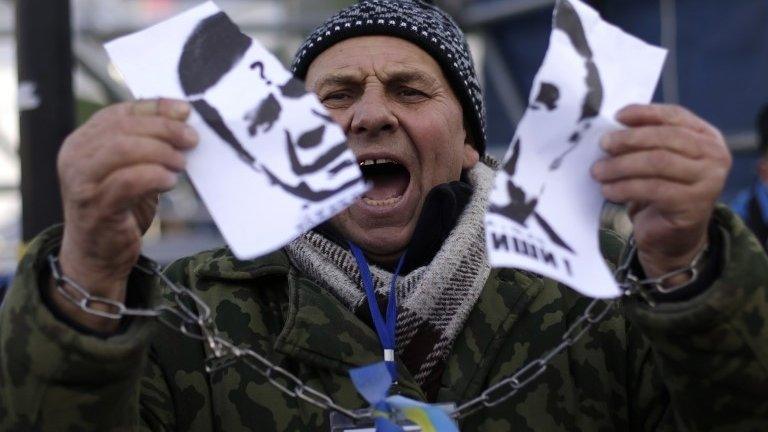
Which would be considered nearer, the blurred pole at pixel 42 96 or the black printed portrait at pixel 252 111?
the black printed portrait at pixel 252 111

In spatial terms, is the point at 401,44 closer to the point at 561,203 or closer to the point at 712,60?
the point at 561,203

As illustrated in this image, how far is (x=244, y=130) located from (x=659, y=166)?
2.15 feet

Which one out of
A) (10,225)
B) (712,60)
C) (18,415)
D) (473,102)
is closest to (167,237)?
(10,225)

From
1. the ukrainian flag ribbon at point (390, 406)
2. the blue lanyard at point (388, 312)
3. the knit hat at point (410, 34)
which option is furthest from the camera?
the knit hat at point (410, 34)

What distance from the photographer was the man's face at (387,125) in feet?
8.81

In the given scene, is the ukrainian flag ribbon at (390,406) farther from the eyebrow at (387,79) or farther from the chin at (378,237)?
the eyebrow at (387,79)

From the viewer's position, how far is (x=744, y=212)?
5.63 meters

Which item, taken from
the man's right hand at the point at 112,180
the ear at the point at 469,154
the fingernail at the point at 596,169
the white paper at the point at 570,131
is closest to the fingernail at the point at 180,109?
the man's right hand at the point at 112,180

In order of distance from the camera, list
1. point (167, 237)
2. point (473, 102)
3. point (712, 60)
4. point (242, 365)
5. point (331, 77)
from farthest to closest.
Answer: point (167, 237)
point (712, 60)
point (473, 102)
point (331, 77)
point (242, 365)

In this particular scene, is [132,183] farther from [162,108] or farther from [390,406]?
[390,406]

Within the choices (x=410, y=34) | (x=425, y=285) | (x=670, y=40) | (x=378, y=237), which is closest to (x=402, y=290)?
(x=425, y=285)

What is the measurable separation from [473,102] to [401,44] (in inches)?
10.3

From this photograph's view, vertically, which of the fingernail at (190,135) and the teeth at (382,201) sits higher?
the fingernail at (190,135)

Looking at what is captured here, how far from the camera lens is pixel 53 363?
194 centimetres
